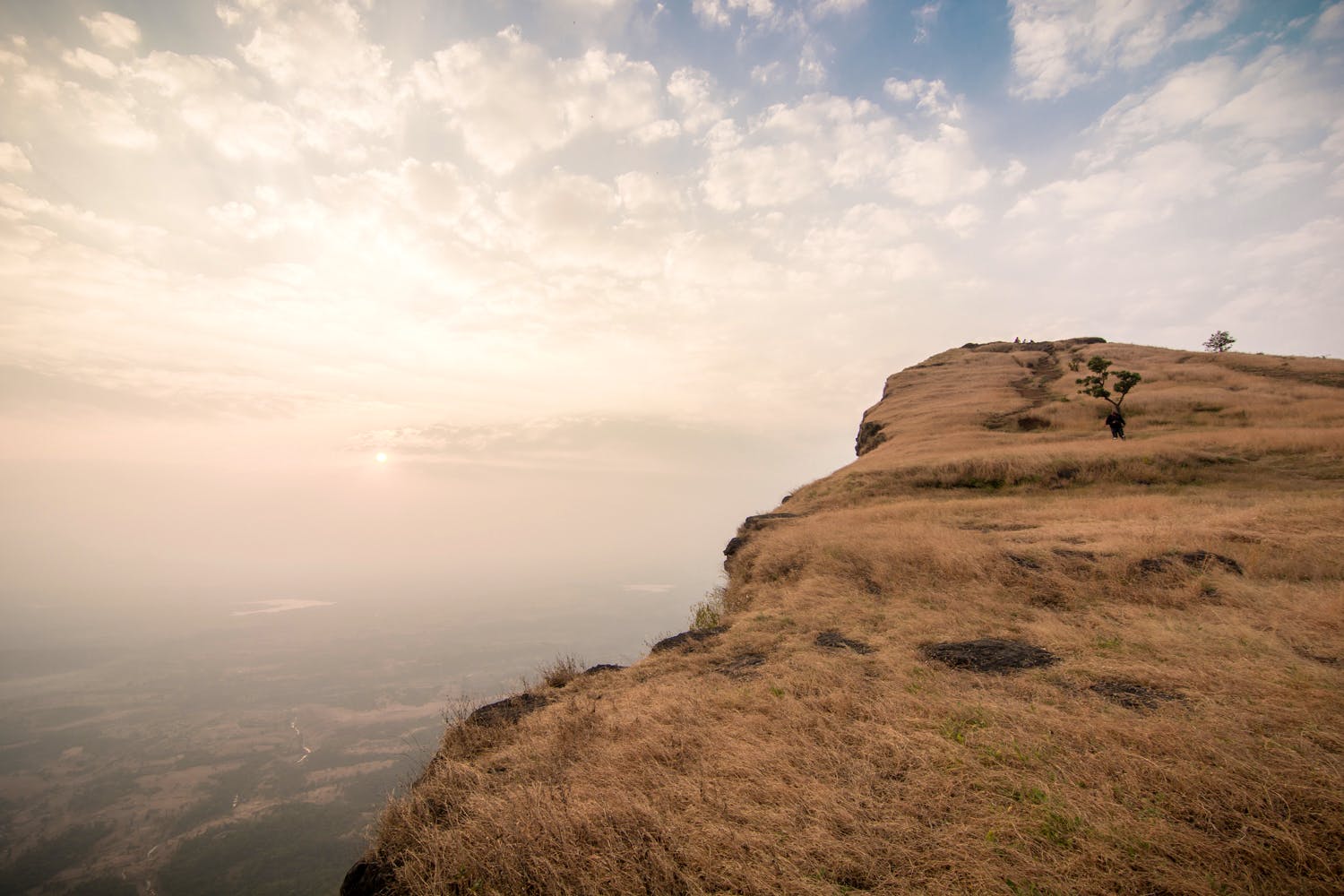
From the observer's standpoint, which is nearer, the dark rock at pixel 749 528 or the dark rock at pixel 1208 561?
the dark rock at pixel 1208 561

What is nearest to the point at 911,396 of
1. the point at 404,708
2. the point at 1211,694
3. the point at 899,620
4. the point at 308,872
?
the point at 899,620

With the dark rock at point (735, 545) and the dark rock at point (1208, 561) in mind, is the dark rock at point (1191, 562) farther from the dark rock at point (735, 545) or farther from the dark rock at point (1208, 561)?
the dark rock at point (735, 545)

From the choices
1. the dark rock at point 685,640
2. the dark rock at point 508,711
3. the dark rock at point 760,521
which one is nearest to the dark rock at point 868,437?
the dark rock at point 760,521

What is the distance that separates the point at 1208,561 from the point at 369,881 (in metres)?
17.3

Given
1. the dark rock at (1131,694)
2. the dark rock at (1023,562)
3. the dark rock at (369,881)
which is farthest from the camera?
the dark rock at (1023,562)

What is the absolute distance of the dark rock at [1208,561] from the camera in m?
11.8

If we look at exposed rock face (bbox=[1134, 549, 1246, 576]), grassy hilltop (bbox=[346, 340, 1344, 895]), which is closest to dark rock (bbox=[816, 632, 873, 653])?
grassy hilltop (bbox=[346, 340, 1344, 895])

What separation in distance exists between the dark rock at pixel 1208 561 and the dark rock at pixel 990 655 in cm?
600

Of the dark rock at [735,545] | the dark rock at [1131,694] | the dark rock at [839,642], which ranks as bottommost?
the dark rock at [839,642]

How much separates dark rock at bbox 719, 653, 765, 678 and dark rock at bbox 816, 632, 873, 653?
1.40 meters

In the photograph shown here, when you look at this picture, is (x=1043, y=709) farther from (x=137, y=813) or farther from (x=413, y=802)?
(x=137, y=813)

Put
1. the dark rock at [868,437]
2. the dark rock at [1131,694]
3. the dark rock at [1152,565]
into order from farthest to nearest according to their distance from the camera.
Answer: the dark rock at [868,437]
the dark rock at [1152,565]
the dark rock at [1131,694]

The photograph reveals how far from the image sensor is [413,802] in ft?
23.0

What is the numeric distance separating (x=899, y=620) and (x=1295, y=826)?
819 cm
